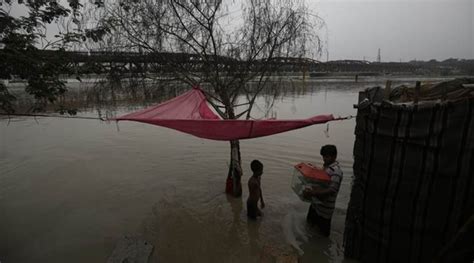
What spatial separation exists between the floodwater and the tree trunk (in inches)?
7.9

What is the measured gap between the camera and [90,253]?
174 inches

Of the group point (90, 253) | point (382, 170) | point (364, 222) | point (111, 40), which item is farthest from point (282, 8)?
point (90, 253)

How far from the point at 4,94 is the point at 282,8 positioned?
4220 mm

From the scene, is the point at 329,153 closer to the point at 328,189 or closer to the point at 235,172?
the point at 328,189

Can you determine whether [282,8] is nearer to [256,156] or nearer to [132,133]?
[256,156]

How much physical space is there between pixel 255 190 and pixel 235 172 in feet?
3.62

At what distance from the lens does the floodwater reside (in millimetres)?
4504

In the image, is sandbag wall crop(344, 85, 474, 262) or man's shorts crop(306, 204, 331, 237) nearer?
sandbag wall crop(344, 85, 474, 262)

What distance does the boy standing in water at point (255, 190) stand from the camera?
4.77 metres

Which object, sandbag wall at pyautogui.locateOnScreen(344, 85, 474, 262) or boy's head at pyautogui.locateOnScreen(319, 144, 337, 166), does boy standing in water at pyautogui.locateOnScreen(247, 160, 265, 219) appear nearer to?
boy's head at pyautogui.locateOnScreen(319, 144, 337, 166)

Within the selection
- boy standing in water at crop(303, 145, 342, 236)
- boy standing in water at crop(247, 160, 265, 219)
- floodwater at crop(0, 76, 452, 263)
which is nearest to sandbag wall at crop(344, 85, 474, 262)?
boy standing in water at crop(303, 145, 342, 236)

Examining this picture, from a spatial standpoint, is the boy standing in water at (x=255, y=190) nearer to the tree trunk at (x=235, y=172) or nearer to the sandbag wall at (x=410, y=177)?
the tree trunk at (x=235, y=172)

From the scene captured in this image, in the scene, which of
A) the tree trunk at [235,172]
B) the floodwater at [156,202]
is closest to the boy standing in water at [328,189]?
the floodwater at [156,202]

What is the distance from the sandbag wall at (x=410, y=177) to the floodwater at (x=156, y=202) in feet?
3.36
